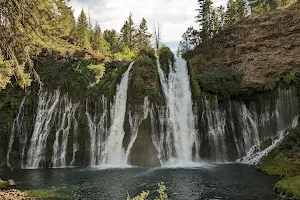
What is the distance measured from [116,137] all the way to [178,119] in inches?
209

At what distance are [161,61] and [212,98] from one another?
7153mm

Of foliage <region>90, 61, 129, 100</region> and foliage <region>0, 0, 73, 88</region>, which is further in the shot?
foliage <region>90, 61, 129, 100</region>

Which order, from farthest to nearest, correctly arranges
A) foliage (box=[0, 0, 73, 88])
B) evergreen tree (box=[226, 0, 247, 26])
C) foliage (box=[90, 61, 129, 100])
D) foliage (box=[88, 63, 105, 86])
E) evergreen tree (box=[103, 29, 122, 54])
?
evergreen tree (box=[103, 29, 122, 54]) < evergreen tree (box=[226, 0, 247, 26]) < foliage (box=[88, 63, 105, 86]) < foliage (box=[90, 61, 129, 100]) < foliage (box=[0, 0, 73, 88])

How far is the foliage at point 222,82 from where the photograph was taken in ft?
86.1

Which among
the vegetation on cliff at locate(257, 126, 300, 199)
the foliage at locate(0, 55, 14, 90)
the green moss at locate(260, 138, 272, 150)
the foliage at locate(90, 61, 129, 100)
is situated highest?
the foliage at locate(90, 61, 129, 100)

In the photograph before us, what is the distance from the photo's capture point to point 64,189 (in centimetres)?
1557

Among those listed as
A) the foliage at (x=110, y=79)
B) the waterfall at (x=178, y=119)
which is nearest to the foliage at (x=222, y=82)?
the waterfall at (x=178, y=119)

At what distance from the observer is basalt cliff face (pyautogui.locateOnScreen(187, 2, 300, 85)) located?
88.8 ft

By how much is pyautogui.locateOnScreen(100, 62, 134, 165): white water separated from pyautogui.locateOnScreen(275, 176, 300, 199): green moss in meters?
12.3

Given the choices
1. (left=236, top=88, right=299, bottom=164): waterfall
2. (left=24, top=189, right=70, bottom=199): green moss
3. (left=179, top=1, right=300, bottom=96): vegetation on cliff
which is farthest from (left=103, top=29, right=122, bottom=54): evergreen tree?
(left=24, top=189, right=70, bottom=199): green moss

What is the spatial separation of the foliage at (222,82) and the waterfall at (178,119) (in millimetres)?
1575

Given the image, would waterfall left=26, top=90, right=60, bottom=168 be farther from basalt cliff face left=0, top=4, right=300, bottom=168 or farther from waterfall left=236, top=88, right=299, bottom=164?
waterfall left=236, top=88, right=299, bottom=164

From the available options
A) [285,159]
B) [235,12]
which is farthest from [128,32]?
[285,159]

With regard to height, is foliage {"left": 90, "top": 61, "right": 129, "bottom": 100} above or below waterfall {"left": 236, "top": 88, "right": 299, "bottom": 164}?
above
